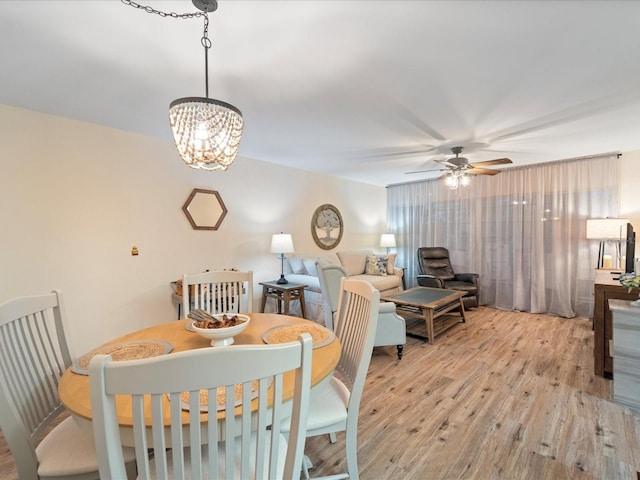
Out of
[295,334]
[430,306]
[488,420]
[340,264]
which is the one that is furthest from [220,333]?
[340,264]

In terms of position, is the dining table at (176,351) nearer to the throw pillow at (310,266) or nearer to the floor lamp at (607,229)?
the throw pillow at (310,266)

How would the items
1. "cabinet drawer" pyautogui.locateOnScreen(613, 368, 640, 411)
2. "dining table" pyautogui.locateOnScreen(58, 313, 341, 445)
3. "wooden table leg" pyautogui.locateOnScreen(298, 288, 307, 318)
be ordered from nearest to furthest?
"dining table" pyautogui.locateOnScreen(58, 313, 341, 445), "cabinet drawer" pyautogui.locateOnScreen(613, 368, 640, 411), "wooden table leg" pyautogui.locateOnScreen(298, 288, 307, 318)

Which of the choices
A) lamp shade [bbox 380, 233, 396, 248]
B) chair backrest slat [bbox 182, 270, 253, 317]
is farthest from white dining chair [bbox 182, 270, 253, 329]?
lamp shade [bbox 380, 233, 396, 248]

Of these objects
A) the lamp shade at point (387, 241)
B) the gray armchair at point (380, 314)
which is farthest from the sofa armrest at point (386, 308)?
the lamp shade at point (387, 241)

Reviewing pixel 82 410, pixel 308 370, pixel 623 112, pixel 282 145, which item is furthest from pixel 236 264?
pixel 623 112

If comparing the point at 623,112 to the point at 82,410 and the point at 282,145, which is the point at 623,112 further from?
the point at 82,410

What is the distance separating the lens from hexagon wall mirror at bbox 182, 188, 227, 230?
3531 millimetres

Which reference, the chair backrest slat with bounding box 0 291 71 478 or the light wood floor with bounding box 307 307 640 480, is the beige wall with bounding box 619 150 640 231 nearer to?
the light wood floor with bounding box 307 307 640 480

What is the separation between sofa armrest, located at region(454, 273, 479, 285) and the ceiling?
7.56 feet

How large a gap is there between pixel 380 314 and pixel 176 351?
189cm

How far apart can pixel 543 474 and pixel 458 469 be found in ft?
1.41

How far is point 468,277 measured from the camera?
15.8 feet

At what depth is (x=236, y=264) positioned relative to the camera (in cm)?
396

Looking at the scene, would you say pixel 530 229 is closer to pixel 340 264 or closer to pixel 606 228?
pixel 606 228
